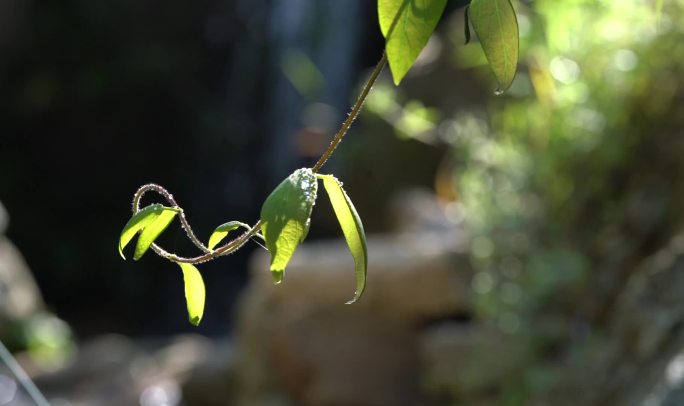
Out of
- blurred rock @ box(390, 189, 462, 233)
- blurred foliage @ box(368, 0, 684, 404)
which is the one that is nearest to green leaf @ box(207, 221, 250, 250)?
blurred foliage @ box(368, 0, 684, 404)

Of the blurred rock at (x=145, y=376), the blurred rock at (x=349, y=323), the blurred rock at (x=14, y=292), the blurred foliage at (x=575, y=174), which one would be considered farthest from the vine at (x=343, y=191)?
the blurred rock at (x=14, y=292)

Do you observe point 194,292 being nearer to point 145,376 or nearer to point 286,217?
point 286,217

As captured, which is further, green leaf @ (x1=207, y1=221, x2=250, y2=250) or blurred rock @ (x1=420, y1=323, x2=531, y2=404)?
blurred rock @ (x1=420, y1=323, x2=531, y2=404)

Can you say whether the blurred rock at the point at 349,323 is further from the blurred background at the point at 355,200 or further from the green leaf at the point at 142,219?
the green leaf at the point at 142,219

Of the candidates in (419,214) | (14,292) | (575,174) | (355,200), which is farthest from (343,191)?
(355,200)

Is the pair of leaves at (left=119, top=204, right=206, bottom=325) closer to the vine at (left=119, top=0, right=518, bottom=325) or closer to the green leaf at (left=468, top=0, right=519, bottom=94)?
the vine at (left=119, top=0, right=518, bottom=325)
